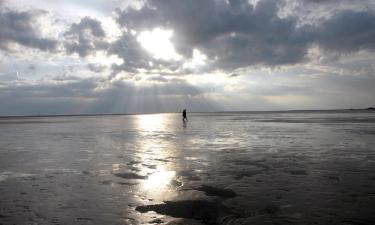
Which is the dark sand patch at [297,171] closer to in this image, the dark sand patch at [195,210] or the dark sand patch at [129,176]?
the dark sand patch at [195,210]

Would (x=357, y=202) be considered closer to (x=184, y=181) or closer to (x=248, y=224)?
(x=248, y=224)


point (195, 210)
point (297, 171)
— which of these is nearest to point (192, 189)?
point (195, 210)

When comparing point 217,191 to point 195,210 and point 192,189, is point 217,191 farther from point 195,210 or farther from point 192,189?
point 195,210

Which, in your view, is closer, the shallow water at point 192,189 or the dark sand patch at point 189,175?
the shallow water at point 192,189

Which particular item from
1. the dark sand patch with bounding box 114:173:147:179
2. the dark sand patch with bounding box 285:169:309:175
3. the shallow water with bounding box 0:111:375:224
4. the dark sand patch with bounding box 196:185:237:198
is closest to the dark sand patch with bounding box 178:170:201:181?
the shallow water with bounding box 0:111:375:224

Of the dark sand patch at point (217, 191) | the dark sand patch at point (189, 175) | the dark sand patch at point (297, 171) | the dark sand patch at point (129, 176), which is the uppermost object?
the dark sand patch at point (297, 171)

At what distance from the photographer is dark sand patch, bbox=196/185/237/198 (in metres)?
10.4

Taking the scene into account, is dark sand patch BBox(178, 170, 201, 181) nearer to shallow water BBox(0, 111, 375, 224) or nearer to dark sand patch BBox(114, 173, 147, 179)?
shallow water BBox(0, 111, 375, 224)

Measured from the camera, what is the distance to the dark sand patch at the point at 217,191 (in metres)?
10.4

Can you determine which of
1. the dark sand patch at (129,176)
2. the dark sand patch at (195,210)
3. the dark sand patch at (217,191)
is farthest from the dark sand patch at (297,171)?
the dark sand patch at (129,176)

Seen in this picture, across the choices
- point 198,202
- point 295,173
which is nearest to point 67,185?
point 198,202

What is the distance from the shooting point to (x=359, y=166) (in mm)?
14930

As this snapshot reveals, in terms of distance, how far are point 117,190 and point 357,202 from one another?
23.5 ft

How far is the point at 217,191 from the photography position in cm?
1096
